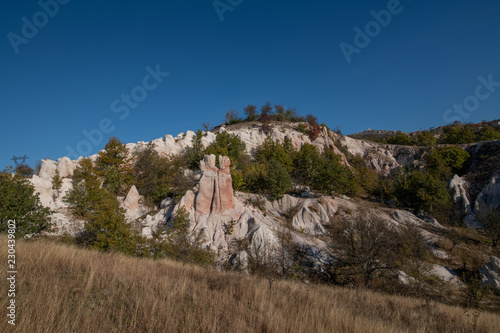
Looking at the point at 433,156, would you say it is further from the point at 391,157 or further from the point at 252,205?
the point at 252,205

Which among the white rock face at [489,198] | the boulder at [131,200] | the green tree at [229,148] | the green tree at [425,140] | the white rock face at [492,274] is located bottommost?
the white rock face at [492,274]

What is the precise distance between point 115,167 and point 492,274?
33.4m

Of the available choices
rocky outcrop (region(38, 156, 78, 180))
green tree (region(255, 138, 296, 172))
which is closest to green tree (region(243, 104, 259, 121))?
green tree (region(255, 138, 296, 172))

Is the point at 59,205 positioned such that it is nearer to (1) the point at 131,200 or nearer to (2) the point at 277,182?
(1) the point at 131,200

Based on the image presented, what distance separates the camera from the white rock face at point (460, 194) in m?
29.3

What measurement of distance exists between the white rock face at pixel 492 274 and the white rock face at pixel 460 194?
54.8 ft

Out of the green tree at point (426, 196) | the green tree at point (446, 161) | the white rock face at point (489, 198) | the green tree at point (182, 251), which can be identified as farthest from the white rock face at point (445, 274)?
the green tree at point (446, 161)

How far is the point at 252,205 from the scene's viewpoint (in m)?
22.7

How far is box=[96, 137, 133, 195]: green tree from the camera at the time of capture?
917 inches

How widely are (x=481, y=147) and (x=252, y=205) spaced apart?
4719 cm

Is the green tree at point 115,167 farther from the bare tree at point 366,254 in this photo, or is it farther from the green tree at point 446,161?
the green tree at point 446,161

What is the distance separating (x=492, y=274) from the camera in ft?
49.7

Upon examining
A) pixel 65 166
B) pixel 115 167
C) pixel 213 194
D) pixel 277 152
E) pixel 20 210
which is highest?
pixel 277 152

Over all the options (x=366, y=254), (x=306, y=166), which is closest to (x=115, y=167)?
(x=366, y=254)
